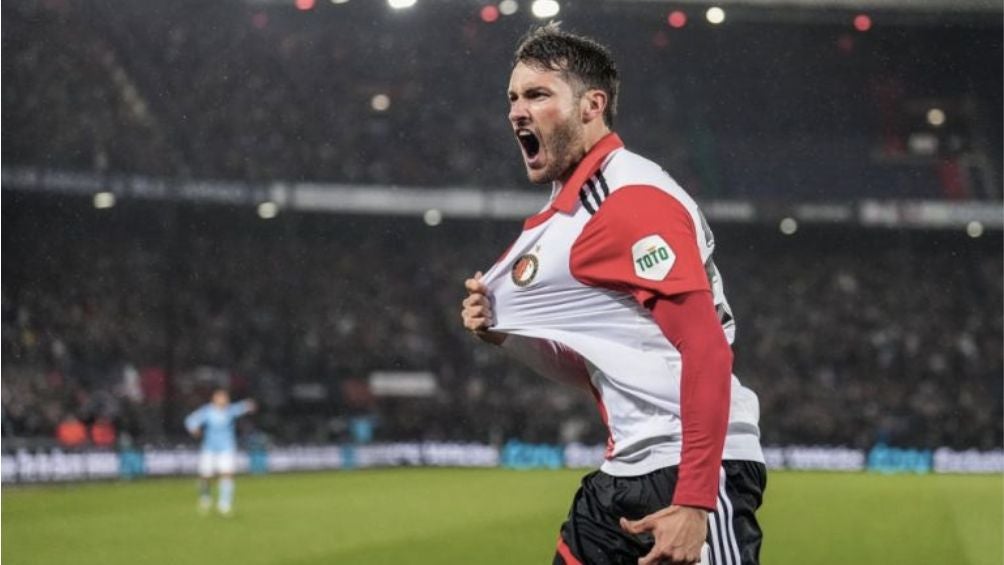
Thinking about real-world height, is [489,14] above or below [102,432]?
above

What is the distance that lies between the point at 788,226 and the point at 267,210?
9222 millimetres

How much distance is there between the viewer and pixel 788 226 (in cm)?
2355

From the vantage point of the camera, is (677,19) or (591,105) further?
(677,19)

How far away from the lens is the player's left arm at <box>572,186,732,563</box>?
2158 millimetres

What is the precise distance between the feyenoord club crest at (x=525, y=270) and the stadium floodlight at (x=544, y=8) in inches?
367

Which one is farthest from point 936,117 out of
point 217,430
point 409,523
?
point 217,430

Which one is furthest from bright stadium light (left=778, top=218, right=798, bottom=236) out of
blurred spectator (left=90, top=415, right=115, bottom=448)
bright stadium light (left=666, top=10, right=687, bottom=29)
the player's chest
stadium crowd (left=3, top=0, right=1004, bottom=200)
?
the player's chest

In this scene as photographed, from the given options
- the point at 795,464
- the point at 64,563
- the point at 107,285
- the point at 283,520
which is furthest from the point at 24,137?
the point at 795,464

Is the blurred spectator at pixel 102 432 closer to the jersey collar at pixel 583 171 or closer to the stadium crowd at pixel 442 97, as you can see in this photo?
the stadium crowd at pixel 442 97

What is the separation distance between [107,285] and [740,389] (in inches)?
826

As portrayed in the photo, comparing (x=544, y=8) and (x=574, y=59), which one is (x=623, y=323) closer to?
(x=574, y=59)

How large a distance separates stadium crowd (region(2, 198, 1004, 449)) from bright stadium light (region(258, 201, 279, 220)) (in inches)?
15.0

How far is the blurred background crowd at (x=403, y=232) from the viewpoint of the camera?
1606 centimetres

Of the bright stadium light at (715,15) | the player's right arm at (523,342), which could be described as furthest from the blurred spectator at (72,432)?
the player's right arm at (523,342)
